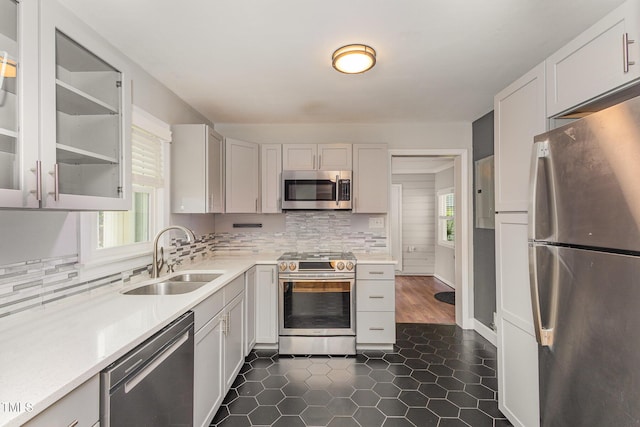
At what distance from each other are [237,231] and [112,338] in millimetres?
2489

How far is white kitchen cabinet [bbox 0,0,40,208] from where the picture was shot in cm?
100

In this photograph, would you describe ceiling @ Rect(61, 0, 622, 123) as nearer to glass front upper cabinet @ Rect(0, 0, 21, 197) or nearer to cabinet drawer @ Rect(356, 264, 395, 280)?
glass front upper cabinet @ Rect(0, 0, 21, 197)

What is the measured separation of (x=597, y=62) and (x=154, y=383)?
2315 mm

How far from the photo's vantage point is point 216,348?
1961mm

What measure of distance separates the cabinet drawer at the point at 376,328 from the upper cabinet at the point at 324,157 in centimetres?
156

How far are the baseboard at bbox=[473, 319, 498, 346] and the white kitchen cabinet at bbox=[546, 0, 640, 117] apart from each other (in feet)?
8.04

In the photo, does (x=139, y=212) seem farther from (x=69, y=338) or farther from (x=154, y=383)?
(x=154, y=383)

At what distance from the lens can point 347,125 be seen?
3.55m

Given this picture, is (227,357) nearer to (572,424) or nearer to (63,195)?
(63,195)

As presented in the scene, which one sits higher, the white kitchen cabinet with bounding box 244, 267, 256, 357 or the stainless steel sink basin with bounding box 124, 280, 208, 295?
the stainless steel sink basin with bounding box 124, 280, 208, 295

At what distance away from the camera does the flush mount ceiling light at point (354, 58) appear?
6.13 ft

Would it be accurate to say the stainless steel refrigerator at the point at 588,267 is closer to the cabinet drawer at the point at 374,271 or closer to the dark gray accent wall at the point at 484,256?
the cabinet drawer at the point at 374,271

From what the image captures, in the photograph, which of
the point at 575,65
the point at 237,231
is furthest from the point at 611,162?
the point at 237,231

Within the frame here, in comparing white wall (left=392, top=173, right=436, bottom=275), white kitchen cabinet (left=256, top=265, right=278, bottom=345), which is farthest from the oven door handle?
white wall (left=392, top=173, right=436, bottom=275)
